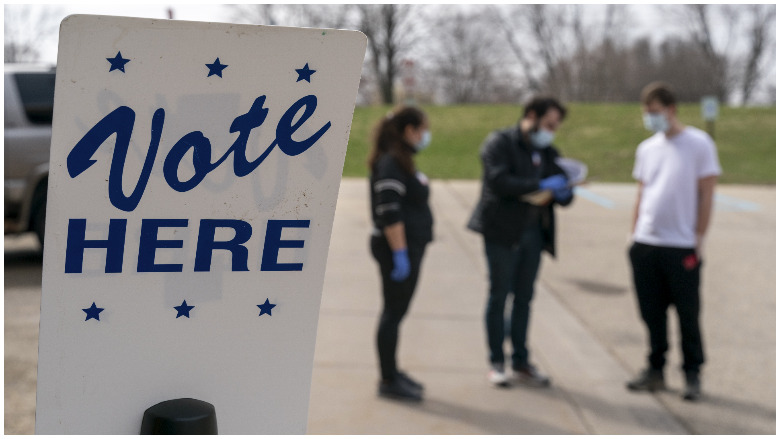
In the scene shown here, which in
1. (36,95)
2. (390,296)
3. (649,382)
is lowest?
(649,382)

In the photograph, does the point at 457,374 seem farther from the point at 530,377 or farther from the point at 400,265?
the point at 400,265

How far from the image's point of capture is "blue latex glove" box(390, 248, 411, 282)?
13.4 ft

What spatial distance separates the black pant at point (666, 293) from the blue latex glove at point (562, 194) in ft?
1.49

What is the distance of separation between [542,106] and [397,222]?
111 cm

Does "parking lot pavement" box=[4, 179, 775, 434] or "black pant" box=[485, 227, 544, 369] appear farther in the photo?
"black pant" box=[485, 227, 544, 369]

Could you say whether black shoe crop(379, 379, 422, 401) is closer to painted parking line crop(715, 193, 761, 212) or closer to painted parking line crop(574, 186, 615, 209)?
painted parking line crop(574, 186, 615, 209)

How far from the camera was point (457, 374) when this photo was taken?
478 centimetres

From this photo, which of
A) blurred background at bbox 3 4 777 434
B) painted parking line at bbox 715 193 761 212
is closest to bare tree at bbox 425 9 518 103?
blurred background at bbox 3 4 777 434

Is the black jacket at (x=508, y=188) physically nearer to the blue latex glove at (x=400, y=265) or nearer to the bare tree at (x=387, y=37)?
the blue latex glove at (x=400, y=265)

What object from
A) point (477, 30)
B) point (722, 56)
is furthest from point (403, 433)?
point (722, 56)

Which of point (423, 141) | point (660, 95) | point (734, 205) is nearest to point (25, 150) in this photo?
point (423, 141)

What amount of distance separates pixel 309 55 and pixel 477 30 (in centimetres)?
3587

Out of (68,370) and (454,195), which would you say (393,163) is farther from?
(454,195)

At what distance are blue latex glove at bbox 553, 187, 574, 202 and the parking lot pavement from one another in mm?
1044
